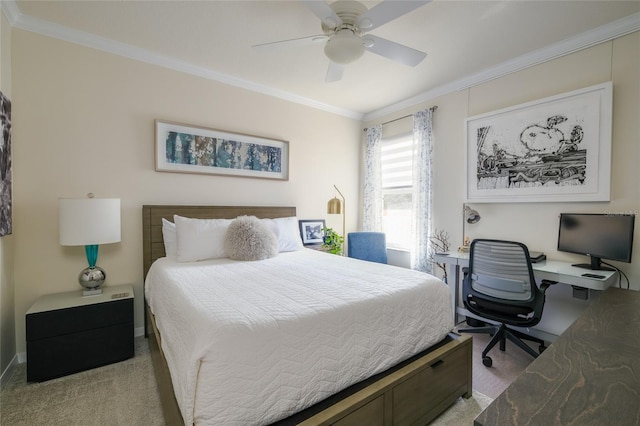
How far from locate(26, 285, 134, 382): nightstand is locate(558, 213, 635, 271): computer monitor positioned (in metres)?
3.69

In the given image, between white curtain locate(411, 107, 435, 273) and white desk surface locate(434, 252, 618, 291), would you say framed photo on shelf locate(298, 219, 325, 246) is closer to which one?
white curtain locate(411, 107, 435, 273)

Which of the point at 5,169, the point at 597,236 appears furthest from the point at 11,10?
the point at 597,236

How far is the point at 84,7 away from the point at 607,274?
4364 mm

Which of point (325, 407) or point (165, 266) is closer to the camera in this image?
point (325, 407)

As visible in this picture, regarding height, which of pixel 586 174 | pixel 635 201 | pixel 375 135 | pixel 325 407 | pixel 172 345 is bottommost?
pixel 325 407

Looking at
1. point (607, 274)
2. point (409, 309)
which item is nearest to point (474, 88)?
point (607, 274)

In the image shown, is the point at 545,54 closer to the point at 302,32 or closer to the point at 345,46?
the point at 345,46

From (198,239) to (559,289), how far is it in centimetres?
332

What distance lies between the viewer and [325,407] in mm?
1190

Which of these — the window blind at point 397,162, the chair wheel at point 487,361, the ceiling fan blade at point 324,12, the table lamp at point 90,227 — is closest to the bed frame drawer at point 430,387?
the chair wheel at point 487,361

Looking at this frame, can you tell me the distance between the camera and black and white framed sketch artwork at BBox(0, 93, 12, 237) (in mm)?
1914

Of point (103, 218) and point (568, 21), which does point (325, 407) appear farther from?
point (568, 21)

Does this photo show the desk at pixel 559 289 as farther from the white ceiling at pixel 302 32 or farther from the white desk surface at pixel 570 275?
the white ceiling at pixel 302 32

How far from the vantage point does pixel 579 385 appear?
0.80 metres
